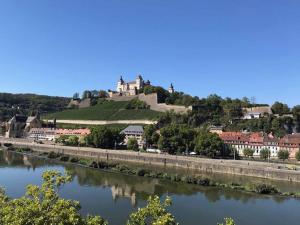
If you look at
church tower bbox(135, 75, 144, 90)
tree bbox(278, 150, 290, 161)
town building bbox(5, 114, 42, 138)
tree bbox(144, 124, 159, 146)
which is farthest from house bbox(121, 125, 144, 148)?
church tower bbox(135, 75, 144, 90)

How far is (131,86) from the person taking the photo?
14550 centimetres

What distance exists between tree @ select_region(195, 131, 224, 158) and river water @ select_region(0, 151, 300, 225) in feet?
41.0

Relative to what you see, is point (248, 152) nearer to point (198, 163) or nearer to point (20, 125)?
point (198, 163)

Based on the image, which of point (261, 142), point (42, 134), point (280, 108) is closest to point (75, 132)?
point (42, 134)

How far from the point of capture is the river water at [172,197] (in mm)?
31062

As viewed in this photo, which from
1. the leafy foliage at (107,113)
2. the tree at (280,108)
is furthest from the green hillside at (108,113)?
the tree at (280,108)

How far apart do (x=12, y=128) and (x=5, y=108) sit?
48.8 metres

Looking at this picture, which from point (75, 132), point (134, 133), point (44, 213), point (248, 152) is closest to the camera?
point (44, 213)

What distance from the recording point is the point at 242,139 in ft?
235

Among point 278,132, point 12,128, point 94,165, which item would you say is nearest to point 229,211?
point 94,165

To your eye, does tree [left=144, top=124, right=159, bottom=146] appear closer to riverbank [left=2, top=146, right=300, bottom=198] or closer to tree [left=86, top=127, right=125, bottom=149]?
tree [left=86, top=127, right=125, bottom=149]

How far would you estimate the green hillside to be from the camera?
347 ft

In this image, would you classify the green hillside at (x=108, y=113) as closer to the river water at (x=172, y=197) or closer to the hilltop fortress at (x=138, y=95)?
the hilltop fortress at (x=138, y=95)

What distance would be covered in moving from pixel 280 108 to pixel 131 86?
6713 cm
